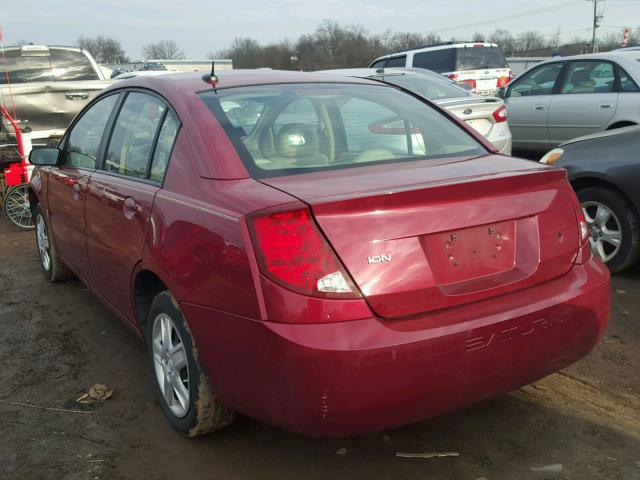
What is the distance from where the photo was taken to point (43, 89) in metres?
8.76

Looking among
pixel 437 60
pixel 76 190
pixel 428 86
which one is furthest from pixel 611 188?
pixel 437 60

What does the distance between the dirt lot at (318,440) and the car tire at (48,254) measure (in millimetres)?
1432

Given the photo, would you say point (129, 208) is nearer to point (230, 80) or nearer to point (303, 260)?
point (230, 80)

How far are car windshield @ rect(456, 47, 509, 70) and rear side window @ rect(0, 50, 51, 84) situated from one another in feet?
32.2

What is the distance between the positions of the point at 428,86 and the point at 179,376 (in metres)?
6.45

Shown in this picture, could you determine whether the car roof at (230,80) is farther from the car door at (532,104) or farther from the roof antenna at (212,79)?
the car door at (532,104)

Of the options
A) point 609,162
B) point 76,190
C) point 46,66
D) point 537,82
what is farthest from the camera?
point 46,66

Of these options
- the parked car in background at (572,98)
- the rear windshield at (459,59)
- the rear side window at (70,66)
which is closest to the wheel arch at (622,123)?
the parked car in background at (572,98)

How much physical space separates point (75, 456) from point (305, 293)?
144cm

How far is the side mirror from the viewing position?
4.35m

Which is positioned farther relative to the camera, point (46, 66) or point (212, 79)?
point (46, 66)

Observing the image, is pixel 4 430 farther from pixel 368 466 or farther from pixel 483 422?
pixel 483 422

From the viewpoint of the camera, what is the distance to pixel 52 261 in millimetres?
5098

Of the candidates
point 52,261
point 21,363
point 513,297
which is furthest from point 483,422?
point 52,261
